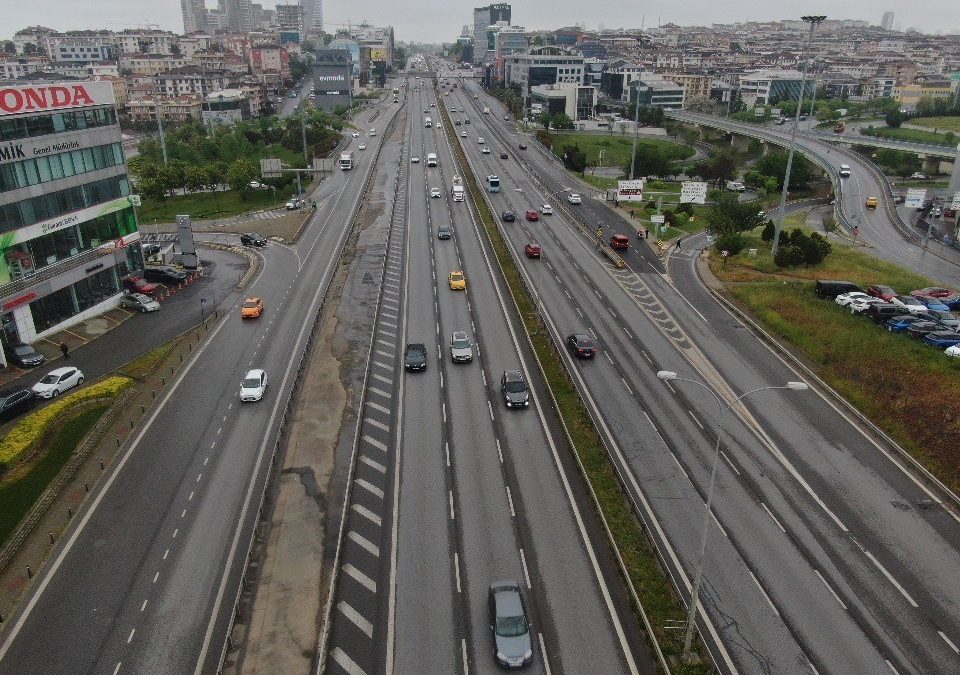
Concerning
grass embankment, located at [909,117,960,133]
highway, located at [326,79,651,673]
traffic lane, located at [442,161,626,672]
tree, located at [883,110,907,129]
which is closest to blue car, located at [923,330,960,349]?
highway, located at [326,79,651,673]

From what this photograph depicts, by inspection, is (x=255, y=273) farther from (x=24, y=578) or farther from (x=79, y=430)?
(x=24, y=578)

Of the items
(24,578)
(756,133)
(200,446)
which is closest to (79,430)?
(200,446)

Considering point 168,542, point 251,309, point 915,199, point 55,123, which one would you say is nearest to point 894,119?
point 915,199

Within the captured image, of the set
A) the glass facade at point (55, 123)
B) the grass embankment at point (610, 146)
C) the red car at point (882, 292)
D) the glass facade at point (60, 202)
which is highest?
the glass facade at point (55, 123)

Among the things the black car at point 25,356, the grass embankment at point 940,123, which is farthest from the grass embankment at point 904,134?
the black car at point 25,356

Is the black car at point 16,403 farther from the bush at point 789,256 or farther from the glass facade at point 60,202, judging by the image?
the bush at point 789,256
